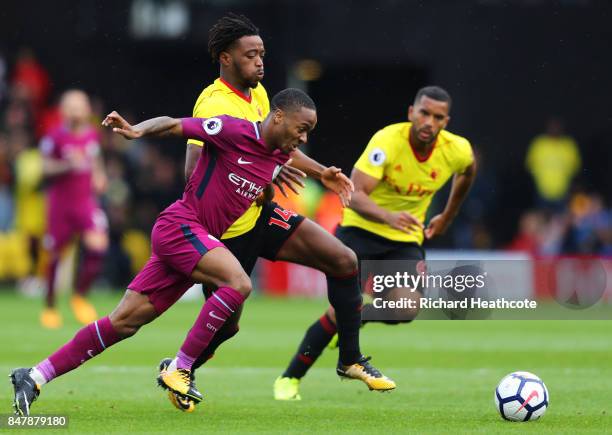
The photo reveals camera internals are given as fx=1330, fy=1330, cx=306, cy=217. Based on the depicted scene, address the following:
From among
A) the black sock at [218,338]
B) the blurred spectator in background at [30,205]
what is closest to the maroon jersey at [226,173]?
the black sock at [218,338]

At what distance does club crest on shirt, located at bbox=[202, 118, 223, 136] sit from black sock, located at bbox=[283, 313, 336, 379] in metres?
2.03

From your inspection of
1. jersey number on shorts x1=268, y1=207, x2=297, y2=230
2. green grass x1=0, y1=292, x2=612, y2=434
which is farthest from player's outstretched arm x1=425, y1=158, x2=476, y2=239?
jersey number on shorts x1=268, y1=207, x2=297, y2=230

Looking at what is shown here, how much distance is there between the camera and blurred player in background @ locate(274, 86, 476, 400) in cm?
957

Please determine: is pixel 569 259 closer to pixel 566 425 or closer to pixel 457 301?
pixel 457 301

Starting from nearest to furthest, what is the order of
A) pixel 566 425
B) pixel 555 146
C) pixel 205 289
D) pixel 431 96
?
pixel 566 425
pixel 205 289
pixel 431 96
pixel 555 146

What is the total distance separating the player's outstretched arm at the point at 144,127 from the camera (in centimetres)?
721

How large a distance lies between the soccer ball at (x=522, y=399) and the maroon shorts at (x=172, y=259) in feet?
6.12

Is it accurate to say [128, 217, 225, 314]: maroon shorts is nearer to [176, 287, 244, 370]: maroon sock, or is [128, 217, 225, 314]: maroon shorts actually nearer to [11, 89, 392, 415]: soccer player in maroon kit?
[11, 89, 392, 415]: soccer player in maroon kit

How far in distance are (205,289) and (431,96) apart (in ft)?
7.87

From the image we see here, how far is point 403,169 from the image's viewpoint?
9.77 metres

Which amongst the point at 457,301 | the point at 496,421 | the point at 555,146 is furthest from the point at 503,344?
the point at 555,146

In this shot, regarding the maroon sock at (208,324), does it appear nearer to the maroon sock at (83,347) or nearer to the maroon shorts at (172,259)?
the maroon shorts at (172,259)

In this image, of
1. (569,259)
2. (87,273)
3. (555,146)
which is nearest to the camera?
(87,273)

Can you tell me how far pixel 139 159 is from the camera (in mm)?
22359
